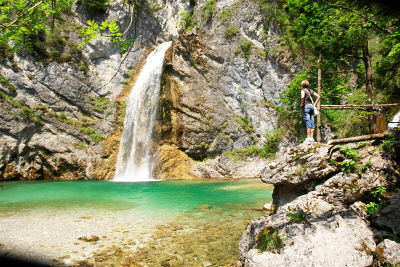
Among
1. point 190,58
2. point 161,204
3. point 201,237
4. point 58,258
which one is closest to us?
point 58,258

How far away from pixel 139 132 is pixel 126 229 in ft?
50.6

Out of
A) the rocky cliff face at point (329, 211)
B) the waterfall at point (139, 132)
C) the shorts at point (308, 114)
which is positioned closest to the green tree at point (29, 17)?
Result: the rocky cliff face at point (329, 211)

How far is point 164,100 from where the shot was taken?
69.7ft

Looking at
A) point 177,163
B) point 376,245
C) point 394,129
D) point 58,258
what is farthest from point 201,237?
point 177,163

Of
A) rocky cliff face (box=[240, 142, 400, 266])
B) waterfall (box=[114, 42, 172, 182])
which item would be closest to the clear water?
rocky cliff face (box=[240, 142, 400, 266])

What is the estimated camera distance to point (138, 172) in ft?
64.4

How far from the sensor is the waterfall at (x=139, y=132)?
64.5 feet

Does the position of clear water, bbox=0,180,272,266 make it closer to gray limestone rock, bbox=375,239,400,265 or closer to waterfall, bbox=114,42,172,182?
gray limestone rock, bbox=375,239,400,265

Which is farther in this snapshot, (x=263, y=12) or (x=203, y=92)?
(x=263, y=12)

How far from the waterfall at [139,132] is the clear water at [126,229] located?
10.3 m

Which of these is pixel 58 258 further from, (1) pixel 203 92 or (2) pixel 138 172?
(1) pixel 203 92

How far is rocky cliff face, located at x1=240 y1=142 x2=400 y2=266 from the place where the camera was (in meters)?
3.21

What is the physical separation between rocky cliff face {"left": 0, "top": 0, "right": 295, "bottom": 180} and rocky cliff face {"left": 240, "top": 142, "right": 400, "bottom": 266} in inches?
588

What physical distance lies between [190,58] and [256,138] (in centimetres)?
1013
